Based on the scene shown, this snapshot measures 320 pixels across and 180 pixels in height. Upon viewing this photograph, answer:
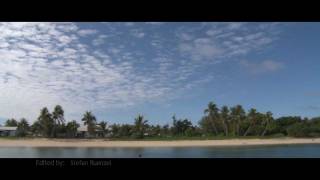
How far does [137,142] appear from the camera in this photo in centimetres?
2000

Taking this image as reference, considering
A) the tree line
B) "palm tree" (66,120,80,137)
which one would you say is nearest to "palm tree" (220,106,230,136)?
the tree line

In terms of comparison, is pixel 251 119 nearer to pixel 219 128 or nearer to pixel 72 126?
pixel 219 128

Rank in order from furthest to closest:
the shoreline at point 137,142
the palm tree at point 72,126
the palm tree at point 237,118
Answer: the palm tree at point 237,118
the shoreline at point 137,142
the palm tree at point 72,126

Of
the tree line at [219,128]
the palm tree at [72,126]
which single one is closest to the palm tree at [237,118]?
the tree line at [219,128]

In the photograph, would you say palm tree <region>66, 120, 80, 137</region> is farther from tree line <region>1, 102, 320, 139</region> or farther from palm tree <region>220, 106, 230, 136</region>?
palm tree <region>220, 106, 230, 136</region>

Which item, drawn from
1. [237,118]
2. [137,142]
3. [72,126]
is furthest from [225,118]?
[72,126]

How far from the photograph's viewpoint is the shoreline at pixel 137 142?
17766 millimetres

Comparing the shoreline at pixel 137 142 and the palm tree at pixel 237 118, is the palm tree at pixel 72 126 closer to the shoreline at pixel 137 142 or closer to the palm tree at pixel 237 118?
the shoreline at pixel 137 142

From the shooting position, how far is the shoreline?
17766 mm

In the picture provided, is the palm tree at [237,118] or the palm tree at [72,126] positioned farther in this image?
the palm tree at [237,118]
